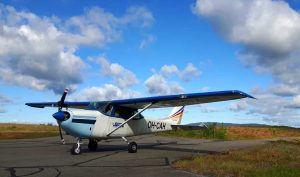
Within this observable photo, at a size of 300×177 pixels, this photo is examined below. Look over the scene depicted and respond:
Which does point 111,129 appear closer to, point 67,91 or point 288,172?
point 67,91

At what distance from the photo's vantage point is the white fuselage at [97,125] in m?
16.8

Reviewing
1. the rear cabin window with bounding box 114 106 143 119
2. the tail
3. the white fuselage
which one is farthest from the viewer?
the tail

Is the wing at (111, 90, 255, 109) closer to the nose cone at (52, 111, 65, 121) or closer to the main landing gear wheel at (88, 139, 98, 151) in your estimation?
the main landing gear wheel at (88, 139, 98, 151)

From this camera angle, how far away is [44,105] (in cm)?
2486

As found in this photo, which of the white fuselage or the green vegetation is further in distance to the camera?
the green vegetation

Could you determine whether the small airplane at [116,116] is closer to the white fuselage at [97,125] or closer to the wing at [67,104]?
the white fuselage at [97,125]

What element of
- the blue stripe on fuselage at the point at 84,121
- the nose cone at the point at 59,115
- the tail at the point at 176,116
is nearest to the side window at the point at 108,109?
the blue stripe on fuselage at the point at 84,121

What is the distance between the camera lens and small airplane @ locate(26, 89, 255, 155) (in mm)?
16688

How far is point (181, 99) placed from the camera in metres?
18.5

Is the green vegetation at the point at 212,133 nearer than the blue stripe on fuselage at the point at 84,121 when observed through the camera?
No

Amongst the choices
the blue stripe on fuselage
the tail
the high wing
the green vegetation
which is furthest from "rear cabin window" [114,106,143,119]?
the green vegetation

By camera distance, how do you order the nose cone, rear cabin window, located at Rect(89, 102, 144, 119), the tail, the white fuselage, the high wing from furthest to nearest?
the tail, rear cabin window, located at Rect(89, 102, 144, 119), the white fuselage, the high wing, the nose cone

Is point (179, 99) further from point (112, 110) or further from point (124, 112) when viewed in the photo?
point (112, 110)

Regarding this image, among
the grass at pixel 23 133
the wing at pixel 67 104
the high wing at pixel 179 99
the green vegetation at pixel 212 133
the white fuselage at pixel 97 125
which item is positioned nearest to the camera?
the high wing at pixel 179 99
